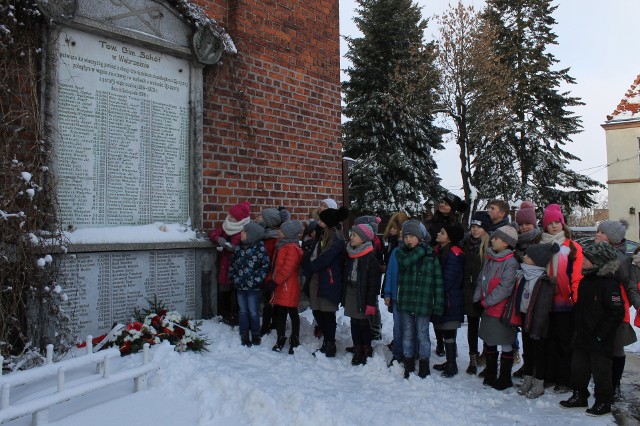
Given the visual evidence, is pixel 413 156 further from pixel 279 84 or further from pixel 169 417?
pixel 169 417

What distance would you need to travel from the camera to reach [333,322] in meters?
5.71

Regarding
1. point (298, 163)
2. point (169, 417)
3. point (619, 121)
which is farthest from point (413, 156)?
point (169, 417)

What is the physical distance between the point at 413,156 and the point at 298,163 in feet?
52.3

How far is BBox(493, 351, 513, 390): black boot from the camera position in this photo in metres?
4.76

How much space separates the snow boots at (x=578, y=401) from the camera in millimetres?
4309

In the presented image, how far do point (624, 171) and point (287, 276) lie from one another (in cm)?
2870

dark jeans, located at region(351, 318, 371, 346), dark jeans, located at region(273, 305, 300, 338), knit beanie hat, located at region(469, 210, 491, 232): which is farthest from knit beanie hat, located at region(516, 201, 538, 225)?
dark jeans, located at region(273, 305, 300, 338)

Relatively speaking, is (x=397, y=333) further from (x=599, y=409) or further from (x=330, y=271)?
(x=599, y=409)

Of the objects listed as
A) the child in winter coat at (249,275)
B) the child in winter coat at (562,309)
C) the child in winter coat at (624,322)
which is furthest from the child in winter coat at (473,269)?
the child in winter coat at (249,275)

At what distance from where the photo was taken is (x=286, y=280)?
575 cm

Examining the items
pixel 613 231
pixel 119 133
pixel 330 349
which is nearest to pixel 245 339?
pixel 330 349

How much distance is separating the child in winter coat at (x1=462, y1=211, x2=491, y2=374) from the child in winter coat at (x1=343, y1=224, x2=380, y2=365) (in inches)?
35.7

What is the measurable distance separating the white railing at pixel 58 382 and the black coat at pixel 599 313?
3441 millimetres

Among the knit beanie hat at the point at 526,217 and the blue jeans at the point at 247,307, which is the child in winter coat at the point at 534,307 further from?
the blue jeans at the point at 247,307
